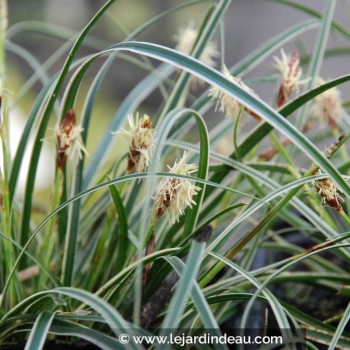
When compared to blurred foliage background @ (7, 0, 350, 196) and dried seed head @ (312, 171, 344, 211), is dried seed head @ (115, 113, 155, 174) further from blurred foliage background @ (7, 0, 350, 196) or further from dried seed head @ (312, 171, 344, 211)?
blurred foliage background @ (7, 0, 350, 196)

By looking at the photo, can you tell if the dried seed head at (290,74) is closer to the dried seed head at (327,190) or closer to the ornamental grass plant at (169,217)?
the ornamental grass plant at (169,217)

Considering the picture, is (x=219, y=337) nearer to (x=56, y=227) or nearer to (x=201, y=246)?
(x=201, y=246)

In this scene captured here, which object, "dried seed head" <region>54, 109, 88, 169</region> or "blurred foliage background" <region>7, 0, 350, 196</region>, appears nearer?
"dried seed head" <region>54, 109, 88, 169</region>

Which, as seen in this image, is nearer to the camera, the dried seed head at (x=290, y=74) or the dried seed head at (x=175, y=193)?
the dried seed head at (x=175, y=193)

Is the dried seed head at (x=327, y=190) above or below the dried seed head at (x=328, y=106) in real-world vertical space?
below

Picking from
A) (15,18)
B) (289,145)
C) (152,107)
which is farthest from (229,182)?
(15,18)

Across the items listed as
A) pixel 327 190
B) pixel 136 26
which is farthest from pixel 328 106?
pixel 136 26

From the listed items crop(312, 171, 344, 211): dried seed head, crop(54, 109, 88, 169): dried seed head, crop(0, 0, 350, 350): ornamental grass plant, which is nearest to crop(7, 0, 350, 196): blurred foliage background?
crop(0, 0, 350, 350): ornamental grass plant

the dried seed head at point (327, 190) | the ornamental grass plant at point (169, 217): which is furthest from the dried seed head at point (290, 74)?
the dried seed head at point (327, 190)

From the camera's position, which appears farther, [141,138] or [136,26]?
[136,26]

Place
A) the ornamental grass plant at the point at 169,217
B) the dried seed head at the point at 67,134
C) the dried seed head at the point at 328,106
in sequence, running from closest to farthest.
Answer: the ornamental grass plant at the point at 169,217
the dried seed head at the point at 67,134
the dried seed head at the point at 328,106

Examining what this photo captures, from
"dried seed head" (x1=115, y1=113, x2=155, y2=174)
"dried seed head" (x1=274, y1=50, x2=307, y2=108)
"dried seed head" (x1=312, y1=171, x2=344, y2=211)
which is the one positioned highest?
"dried seed head" (x1=274, y1=50, x2=307, y2=108)

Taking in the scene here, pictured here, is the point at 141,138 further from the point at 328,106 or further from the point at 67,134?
the point at 328,106

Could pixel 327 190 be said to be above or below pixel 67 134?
below
